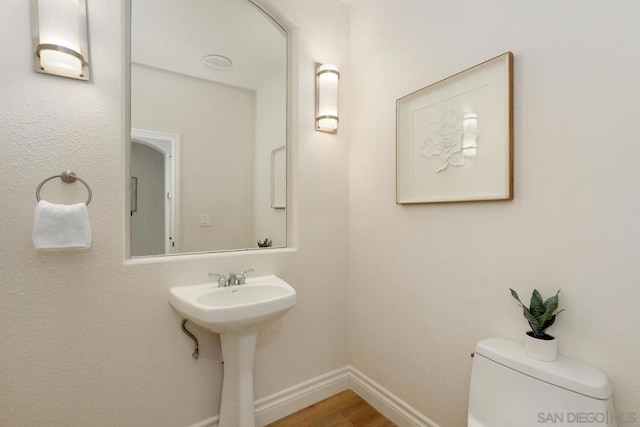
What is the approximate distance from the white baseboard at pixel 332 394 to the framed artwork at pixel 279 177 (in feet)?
3.71

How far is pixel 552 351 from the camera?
948 mm

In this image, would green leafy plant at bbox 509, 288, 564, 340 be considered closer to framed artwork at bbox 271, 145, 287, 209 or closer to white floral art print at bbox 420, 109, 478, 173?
white floral art print at bbox 420, 109, 478, 173

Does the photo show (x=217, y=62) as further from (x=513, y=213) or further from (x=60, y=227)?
(x=513, y=213)

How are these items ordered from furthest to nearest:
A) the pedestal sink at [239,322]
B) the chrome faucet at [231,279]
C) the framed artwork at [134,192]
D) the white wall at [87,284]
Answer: the chrome faucet at [231,279] → the framed artwork at [134,192] → the pedestal sink at [239,322] → the white wall at [87,284]

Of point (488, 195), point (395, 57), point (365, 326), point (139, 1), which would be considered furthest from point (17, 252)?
point (395, 57)

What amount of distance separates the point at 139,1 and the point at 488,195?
181 cm

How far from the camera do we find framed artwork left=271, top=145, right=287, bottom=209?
1756 millimetres

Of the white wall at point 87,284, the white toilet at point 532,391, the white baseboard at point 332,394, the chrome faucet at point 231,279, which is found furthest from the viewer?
the white baseboard at point 332,394

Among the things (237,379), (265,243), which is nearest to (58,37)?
(265,243)

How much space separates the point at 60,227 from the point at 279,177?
1.04 meters

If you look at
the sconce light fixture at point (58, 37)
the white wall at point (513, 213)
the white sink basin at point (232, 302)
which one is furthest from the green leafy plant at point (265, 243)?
the sconce light fixture at point (58, 37)

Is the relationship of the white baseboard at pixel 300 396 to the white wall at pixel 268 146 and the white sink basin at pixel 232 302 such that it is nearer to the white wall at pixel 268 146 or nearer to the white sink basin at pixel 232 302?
the white sink basin at pixel 232 302

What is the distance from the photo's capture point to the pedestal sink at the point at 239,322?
1.20 m

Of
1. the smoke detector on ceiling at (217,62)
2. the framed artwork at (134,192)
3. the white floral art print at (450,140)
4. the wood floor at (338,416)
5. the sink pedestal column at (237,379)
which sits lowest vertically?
the wood floor at (338,416)
